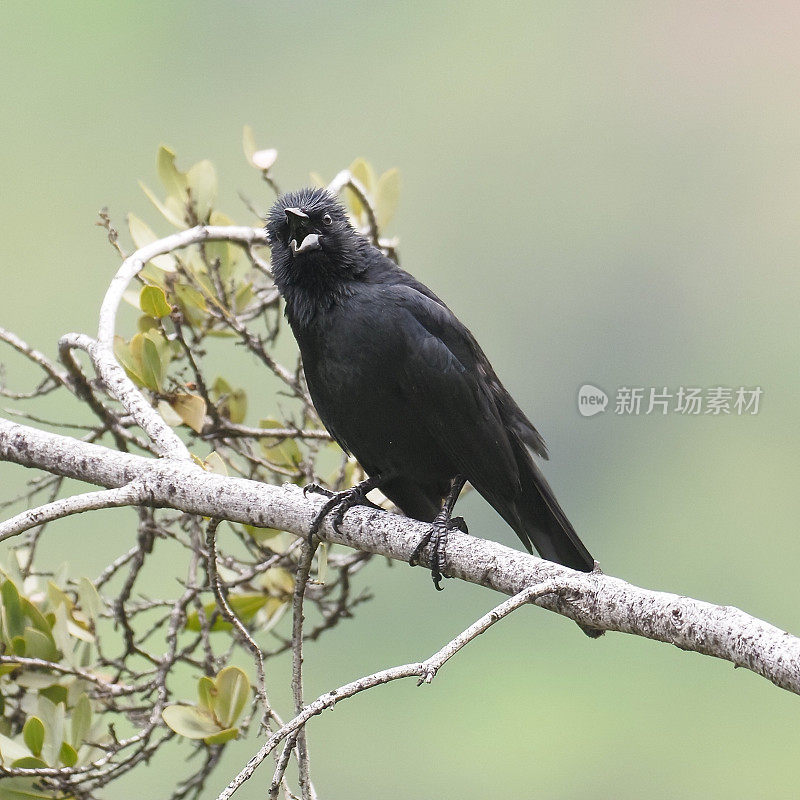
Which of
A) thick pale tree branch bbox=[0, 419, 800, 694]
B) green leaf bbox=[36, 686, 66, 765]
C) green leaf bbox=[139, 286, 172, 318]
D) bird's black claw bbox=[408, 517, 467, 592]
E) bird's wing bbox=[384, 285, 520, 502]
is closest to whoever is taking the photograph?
thick pale tree branch bbox=[0, 419, 800, 694]

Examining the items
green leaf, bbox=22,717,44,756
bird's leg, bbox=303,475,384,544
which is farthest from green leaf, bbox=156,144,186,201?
green leaf, bbox=22,717,44,756

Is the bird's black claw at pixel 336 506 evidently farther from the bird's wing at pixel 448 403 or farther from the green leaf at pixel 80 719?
the green leaf at pixel 80 719

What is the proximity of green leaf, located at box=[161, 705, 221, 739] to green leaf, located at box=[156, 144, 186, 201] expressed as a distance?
1428 millimetres

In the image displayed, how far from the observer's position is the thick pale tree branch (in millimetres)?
1277

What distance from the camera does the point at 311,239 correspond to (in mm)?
2178

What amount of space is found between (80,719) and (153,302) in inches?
37.5

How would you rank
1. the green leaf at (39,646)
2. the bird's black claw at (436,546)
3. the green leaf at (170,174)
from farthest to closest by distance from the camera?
the green leaf at (170,174) < the green leaf at (39,646) < the bird's black claw at (436,546)

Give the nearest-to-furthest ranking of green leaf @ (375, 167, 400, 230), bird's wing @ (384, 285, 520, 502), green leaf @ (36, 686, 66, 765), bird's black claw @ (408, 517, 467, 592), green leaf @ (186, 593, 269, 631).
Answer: bird's black claw @ (408, 517, 467, 592) < green leaf @ (36, 686, 66, 765) < bird's wing @ (384, 285, 520, 502) < green leaf @ (186, 593, 269, 631) < green leaf @ (375, 167, 400, 230)

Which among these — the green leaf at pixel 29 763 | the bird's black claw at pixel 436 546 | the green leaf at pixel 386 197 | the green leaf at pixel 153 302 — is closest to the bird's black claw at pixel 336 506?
the bird's black claw at pixel 436 546

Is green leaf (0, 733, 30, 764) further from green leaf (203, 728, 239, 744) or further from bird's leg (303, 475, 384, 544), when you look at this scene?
bird's leg (303, 475, 384, 544)

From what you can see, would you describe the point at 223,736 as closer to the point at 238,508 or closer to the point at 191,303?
the point at 238,508

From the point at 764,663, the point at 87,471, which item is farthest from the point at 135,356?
the point at 764,663

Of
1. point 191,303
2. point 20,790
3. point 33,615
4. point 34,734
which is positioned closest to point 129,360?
point 191,303

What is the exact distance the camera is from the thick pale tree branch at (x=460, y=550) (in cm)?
128
